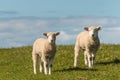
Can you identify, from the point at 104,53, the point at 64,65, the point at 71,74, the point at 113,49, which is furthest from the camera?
the point at 113,49

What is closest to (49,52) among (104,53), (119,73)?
(119,73)

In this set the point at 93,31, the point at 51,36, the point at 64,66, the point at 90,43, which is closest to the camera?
the point at 51,36

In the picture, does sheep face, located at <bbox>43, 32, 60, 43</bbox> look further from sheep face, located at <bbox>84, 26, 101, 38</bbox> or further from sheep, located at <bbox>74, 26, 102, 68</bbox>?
sheep, located at <bbox>74, 26, 102, 68</bbox>

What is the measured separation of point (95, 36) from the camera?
Answer: 87.4 ft

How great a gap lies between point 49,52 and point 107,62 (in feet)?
22.7

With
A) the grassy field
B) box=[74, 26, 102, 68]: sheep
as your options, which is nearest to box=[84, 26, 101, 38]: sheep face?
box=[74, 26, 102, 68]: sheep

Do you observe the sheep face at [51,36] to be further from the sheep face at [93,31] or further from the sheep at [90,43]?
the sheep at [90,43]

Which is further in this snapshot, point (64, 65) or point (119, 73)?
point (64, 65)

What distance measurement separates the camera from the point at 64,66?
2836 centimetres

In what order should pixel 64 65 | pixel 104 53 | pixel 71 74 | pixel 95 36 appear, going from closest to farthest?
pixel 71 74 < pixel 95 36 < pixel 64 65 < pixel 104 53

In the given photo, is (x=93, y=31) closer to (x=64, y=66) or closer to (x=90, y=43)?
(x=90, y=43)

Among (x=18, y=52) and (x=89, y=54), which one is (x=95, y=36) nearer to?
(x=89, y=54)

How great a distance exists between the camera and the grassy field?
22.7 meters

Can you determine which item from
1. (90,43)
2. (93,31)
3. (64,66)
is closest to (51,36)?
(93,31)
